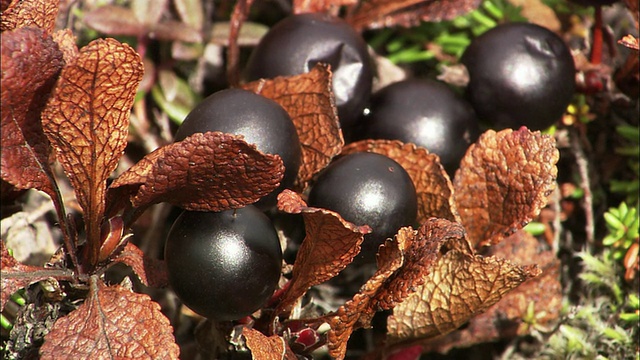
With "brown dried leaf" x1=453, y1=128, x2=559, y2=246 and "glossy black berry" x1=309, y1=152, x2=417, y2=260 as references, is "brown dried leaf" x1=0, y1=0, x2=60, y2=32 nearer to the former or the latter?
"glossy black berry" x1=309, y1=152, x2=417, y2=260

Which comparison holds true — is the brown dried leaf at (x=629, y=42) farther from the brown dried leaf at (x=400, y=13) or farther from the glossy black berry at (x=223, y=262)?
the glossy black berry at (x=223, y=262)

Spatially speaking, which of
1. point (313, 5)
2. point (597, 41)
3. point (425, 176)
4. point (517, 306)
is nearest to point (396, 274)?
point (425, 176)

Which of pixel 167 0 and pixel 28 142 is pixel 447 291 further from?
pixel 167 0

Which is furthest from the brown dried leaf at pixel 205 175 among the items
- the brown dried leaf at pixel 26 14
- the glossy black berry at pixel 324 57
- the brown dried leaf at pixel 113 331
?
the glossy black berry at pixel 324 57

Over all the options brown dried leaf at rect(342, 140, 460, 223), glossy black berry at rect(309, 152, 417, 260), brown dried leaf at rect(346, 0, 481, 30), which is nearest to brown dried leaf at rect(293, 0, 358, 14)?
brown dried leaf at rect(346, 0, 481, 30)

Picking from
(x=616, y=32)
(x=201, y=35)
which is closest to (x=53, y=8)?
(x=201, y=35)
